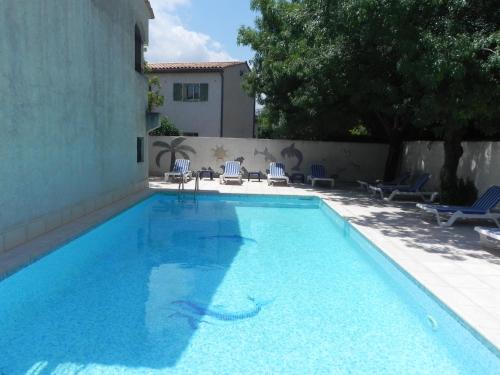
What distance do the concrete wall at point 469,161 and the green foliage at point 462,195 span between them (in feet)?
0.63

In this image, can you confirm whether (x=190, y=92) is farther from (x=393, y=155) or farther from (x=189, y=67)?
(x=393, y=155)

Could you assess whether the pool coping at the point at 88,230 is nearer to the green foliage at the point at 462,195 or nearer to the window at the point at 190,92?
the green foliage at the point at 462,195

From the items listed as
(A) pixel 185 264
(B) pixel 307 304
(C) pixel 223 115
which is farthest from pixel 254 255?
(C) pixel 223 115

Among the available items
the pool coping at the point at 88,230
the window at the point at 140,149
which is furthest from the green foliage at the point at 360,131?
the window at the point at 140,149

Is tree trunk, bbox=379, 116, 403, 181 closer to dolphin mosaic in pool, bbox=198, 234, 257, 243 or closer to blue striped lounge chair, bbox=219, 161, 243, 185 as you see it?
blue striped lounge chair, bbox=219, 161, 243, 185

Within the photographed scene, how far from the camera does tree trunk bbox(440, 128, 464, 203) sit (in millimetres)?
11789

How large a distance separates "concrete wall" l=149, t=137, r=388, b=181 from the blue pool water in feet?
35.9

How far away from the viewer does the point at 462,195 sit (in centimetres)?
1170

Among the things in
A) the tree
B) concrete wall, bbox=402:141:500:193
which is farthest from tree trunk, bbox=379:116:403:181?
the tree

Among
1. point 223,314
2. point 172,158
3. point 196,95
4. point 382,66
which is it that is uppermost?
point 196,95

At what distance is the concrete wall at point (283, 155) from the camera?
19281 millimetres

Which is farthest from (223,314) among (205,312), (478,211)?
(478,211)

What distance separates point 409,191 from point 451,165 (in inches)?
67.9

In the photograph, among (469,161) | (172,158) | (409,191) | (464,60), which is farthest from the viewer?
(172,158)
